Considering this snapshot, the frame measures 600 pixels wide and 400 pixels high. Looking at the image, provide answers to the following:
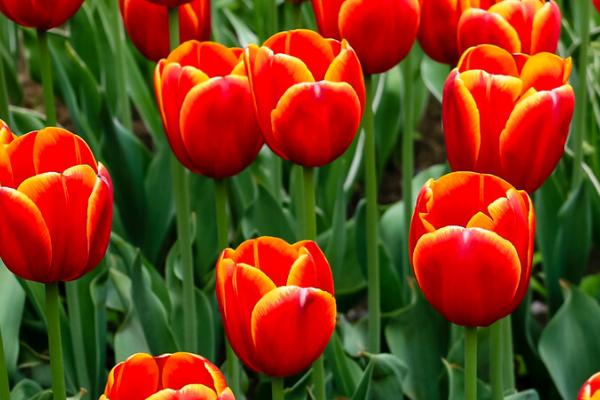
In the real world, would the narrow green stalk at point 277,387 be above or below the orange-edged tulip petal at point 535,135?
below

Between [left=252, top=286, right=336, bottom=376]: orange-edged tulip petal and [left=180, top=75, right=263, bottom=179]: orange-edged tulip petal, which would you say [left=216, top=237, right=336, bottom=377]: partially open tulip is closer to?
[left=252, top=286, right=336, bottom=376]: orange-edged tulip petal

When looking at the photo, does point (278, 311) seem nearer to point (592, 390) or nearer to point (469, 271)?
point (469, 271)

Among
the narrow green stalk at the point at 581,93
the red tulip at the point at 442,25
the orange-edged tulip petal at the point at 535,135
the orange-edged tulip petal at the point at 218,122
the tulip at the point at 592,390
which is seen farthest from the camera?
the narrow green stalk at the point at 581,93

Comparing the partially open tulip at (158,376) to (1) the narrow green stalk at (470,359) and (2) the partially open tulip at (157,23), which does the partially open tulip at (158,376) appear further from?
(2) the partially open tulip at (157,23)

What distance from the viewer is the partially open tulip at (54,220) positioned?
1.31 m

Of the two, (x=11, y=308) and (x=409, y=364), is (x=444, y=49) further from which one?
(x=11, y=308)

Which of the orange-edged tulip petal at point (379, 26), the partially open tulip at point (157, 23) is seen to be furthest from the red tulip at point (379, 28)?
the partially open tulip at point (157, 23)

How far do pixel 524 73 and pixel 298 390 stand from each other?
0.57m

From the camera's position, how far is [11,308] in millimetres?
1975

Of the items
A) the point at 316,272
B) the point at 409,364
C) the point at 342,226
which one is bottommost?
the point at 409,364

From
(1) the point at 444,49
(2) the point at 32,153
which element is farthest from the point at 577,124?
(2) the point at 32,153

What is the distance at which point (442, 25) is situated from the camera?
182 cm

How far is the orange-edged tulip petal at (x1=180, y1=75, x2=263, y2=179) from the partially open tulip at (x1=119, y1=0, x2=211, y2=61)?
1.14 ft

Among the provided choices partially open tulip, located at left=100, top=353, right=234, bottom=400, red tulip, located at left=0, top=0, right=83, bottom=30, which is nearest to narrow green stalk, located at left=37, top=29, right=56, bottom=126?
red tulip, located at left=0, top=0, right=83, bottom=30
